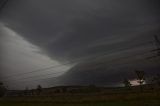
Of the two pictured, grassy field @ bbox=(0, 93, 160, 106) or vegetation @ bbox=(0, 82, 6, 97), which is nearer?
grassy field @ bbox=(0, 93, 160, 106)

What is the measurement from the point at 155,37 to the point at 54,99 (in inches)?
945

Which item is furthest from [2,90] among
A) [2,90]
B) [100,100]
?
[100,100]

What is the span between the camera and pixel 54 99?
44156 mm

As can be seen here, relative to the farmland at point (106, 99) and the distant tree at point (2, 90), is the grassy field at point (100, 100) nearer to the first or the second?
the farmland at point (106, 99)

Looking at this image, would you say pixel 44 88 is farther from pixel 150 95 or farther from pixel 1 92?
pixel 150 95

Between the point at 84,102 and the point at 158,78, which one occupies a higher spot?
the point at 158,78

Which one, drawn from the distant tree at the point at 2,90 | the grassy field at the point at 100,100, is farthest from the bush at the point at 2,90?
the grassy field at the point at 100,100

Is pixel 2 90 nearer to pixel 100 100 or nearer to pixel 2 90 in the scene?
pixel 2 90

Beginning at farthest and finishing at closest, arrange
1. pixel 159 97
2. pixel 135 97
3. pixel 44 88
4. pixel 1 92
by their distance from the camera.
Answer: pixel 44 88 < pixel 1 92 < pixel 135 97 < pixel 159 97

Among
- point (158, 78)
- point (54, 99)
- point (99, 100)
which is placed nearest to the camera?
point (99, 100)

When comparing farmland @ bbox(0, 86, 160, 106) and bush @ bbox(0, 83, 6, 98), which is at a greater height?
bush @ bbox(0, 83, 6, 98)

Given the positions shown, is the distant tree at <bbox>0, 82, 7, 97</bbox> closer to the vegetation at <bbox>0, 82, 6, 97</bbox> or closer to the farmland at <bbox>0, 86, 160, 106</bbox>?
the vegetation at <bbox>0, 82, 6, 97</bbox>

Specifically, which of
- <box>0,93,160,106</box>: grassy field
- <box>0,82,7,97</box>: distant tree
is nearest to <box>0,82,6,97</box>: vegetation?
<box>0,82,7,97</box>: distant tree

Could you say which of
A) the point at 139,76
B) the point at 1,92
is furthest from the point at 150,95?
the point at 1,92
